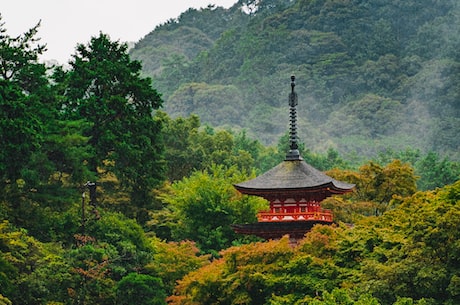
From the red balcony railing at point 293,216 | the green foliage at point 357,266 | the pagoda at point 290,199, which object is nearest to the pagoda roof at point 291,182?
the pagoda at point 290,199

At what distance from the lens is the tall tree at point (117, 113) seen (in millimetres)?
37656

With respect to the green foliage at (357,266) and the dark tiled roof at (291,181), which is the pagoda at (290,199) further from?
the green foliage at (357,266)

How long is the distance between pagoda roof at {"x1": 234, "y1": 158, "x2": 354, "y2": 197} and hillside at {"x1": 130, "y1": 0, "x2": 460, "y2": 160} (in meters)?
65.1

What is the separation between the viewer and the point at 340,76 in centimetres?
11681

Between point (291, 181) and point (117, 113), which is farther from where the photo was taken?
point (117, 113)

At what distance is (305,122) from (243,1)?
51.4 meters

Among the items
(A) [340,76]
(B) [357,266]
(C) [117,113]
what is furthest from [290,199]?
(A) [340,76]

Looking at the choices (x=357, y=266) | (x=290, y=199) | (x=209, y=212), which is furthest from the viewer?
(x=209, y=212)

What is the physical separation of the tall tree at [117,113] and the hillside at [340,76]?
61.6m

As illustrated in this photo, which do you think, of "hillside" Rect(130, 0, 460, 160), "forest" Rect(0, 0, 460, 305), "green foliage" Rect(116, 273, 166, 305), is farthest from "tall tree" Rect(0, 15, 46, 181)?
"hillside" Rect(130, 0, 460, 160)

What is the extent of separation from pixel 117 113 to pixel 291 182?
9079 millimetres

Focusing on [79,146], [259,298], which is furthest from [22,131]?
[259,298]

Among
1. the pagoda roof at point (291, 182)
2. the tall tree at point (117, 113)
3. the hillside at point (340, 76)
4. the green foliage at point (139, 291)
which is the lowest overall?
the green foliage at point (139, 291)

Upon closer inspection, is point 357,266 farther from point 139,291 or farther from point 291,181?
point 139,291
